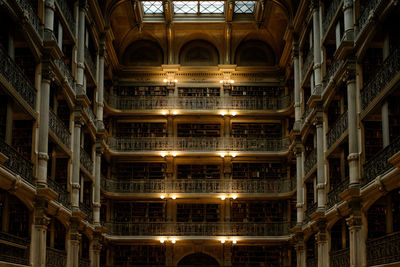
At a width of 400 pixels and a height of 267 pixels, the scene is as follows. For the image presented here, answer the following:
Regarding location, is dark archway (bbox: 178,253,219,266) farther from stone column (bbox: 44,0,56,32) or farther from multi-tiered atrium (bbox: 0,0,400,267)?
stone column (bbox: 44,0,56,32)

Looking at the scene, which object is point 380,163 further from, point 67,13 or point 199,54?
→ point 199,54

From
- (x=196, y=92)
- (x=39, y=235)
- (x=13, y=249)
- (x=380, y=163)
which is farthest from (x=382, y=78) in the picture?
(x=196, y=92)

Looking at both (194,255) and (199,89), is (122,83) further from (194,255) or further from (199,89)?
(194,255)

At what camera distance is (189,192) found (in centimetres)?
3069

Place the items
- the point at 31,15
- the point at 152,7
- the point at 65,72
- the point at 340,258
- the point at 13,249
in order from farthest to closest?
the point at 152,7 < the point at 65,72 < the point at 340,258 < the point at 31,15 < the point at 13,249

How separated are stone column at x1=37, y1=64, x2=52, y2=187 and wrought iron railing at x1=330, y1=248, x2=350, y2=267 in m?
9.58

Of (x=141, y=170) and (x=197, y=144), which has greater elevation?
(x=197, y=144)

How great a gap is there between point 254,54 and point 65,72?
14388mm

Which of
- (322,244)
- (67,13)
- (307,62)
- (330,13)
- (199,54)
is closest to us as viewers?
(330,13)

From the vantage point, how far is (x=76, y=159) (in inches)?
891

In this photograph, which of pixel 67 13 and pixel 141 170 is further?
pixel 141 170

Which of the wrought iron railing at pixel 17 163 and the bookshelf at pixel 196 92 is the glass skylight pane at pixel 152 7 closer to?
the bookshelf at pixel 196 92

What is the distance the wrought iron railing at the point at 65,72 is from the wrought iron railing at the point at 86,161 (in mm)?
3203

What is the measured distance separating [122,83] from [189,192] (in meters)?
6.87
